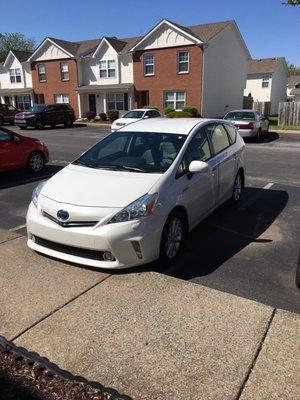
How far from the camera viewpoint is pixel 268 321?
351 centimetres

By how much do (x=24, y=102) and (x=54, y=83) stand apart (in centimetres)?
568

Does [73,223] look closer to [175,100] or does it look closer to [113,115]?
[175,100]

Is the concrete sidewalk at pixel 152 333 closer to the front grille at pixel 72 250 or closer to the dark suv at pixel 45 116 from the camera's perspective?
the front grille at pixel 72 250

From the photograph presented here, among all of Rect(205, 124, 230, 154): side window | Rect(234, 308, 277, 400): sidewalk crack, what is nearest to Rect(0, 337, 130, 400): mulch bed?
Rect(234, 308, 277, 400): sidewalk crack

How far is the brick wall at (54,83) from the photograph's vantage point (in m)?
36.7

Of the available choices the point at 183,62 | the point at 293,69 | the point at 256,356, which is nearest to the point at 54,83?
the point at 183,62

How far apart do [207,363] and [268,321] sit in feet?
2.65

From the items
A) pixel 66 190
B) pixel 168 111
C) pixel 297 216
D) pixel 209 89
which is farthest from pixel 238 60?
pixel 66 190

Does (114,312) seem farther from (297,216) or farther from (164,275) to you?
(297,216)

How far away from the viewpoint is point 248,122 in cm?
1909

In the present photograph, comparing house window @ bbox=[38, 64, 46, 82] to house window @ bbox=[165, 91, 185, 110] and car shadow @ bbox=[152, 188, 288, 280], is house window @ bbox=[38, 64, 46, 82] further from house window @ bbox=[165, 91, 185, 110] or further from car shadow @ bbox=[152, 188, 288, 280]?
car shadow @ bbox=[152, 188, 288, 280]

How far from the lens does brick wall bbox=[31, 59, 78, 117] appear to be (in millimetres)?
36688

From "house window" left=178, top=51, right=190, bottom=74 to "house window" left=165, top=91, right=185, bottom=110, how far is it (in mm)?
1733

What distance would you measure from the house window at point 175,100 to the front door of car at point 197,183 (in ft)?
86.5
